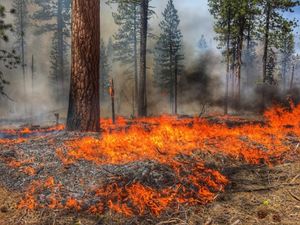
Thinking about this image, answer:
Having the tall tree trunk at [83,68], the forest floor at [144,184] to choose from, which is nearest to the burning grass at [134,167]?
the forest floor at [144,184]

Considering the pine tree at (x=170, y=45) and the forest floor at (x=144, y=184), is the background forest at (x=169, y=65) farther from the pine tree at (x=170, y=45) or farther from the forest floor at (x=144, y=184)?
the forest floor at (x=144, y=184)

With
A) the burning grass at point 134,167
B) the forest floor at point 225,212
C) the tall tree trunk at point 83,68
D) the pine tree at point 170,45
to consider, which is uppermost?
the pine tree at point 170,45

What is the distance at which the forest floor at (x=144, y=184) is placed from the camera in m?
4.43

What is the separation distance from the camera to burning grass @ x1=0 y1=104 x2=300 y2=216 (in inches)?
187

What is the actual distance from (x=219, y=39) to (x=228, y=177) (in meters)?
30.9

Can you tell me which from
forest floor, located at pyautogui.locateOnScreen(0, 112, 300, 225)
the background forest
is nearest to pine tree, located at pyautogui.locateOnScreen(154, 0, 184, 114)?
the background forest

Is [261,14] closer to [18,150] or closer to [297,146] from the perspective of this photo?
[297,146]

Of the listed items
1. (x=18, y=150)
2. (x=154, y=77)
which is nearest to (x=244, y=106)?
(x=154, y=77)

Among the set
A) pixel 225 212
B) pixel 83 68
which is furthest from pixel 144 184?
pixel 83 68

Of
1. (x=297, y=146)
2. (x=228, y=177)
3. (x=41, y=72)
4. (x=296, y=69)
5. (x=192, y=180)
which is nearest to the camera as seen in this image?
(x=192, y=180)

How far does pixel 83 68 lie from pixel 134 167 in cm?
357

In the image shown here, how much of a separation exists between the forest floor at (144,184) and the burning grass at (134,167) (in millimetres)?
17

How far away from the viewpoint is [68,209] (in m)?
4.62

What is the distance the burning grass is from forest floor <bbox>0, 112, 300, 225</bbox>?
2cm
